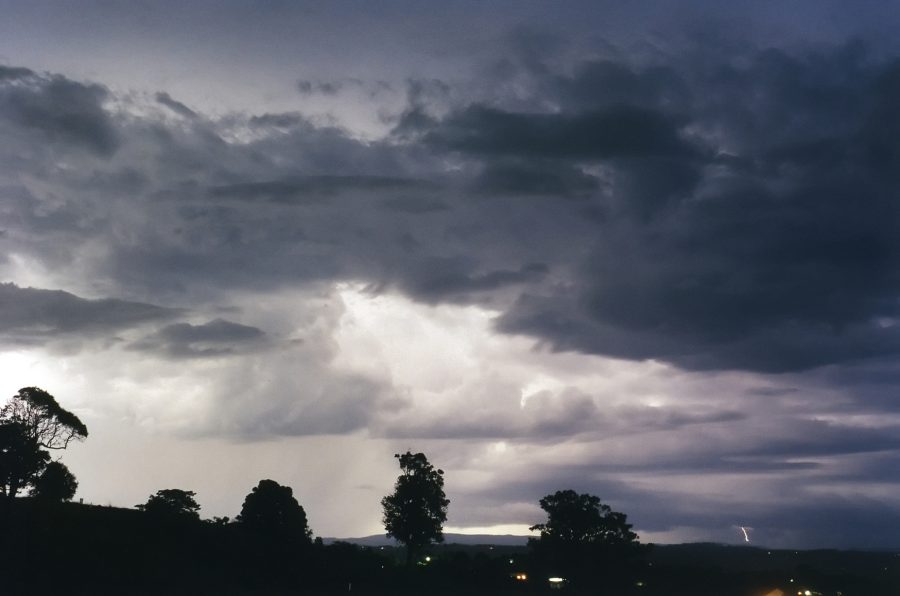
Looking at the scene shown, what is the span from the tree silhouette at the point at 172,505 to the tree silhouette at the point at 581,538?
7117cm

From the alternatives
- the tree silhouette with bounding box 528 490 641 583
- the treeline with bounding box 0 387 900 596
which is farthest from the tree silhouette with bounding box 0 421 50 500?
the tree silhouette with bounding box 528 490 641 583

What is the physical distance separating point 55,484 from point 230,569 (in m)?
41.2

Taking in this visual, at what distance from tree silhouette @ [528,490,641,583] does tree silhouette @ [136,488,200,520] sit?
71.2 meters

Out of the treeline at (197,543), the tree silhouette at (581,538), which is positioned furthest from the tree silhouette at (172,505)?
the tree silhouette at (581,538)

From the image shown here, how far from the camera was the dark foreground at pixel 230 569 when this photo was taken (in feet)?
382

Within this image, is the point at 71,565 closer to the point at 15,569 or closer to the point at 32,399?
the point at 15,569

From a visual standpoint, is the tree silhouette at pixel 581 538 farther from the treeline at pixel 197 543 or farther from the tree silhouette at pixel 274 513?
the tree silhouette at pixel 274 513

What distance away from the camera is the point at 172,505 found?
162 metres

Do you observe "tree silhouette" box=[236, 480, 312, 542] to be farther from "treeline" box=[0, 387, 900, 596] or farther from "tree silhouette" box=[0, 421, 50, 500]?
"tree silhouette" box=[0, 421, 50, 500]

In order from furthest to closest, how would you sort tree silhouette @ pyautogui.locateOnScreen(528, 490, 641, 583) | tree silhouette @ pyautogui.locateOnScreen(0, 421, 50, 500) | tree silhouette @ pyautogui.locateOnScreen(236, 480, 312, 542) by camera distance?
tree silhouette @ pyautogui.locateOnScreen(528, 490, 641, 583)
tree silhouette @ pyautogui.locateOnScreen(236, 480, 312, 542)
tree silhouette @ pyautogui.locateOnScreen(0, 421, 50, 500)

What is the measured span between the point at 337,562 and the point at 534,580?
138 feet

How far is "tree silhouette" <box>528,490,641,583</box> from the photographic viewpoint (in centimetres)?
18650

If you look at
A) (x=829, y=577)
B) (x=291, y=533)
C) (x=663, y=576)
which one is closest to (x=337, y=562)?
(x=291, y=533)

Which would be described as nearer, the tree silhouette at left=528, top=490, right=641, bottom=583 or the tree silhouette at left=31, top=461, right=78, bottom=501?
the tree silhouette at left=31, top=461, right=78, bottom=501
